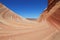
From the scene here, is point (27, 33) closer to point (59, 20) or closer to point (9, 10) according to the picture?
point (59, 20)

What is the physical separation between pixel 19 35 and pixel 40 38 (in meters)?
0.20

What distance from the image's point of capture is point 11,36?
4.32ft

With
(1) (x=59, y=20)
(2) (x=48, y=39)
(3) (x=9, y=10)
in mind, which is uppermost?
(3) (x=9, y=10)

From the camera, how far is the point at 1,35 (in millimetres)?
1299

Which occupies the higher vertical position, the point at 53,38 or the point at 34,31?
the point at 34,31

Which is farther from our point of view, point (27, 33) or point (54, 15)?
point (54, 15)

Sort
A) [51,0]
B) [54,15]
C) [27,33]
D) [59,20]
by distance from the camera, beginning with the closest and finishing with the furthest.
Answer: [27,33] < [59,20] < [54,15] < [51,0]

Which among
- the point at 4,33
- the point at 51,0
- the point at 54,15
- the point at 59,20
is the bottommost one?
the point at 4,33

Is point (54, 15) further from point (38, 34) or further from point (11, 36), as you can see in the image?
point (11, 36)

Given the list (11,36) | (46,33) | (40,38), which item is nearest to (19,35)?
(11,36)

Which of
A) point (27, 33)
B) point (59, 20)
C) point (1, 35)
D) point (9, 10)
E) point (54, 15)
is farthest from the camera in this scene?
point (9, 10)

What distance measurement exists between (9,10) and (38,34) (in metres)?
1.41

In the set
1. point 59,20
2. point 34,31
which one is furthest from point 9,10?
point 34,31

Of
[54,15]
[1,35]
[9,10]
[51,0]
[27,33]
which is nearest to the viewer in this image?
[1,35]
